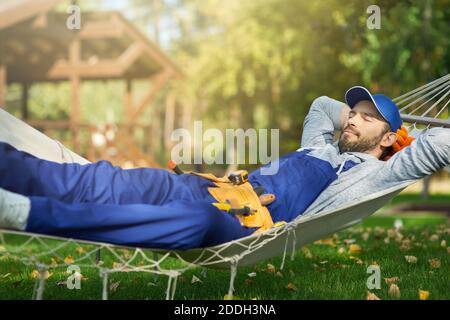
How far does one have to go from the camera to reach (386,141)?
3.14 m

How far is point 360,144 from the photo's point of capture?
3150 millimetres

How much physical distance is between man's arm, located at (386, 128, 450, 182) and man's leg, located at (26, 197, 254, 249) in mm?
878

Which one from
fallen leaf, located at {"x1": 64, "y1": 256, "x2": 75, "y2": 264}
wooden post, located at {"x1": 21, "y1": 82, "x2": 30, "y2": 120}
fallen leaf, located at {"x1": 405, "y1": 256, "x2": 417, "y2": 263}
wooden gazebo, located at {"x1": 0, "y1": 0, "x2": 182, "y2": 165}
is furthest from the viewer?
wooden post, located at {"x1": 21, "y1": 82, "x2": 30, "y2": 120}

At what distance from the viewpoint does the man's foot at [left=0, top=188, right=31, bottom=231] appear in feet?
7.25

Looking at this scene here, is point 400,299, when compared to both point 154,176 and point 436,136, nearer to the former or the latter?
point 436,136

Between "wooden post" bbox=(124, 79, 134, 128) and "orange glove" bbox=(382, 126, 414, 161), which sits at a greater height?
"wooden post" bbox=(124, 79, 134, 128)

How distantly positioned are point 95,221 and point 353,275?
1.51 metres

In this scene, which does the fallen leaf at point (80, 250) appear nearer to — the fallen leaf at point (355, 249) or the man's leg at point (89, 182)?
the fallen leaf at point (355, 249)

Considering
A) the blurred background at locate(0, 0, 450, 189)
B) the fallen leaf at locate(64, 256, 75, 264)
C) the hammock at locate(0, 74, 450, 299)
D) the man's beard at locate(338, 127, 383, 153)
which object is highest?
the blurred background at locate(0, 0, 450, 189)

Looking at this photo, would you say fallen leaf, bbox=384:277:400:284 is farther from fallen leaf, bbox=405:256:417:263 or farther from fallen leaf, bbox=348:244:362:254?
fallen leaf, bbox=348:244:362:254

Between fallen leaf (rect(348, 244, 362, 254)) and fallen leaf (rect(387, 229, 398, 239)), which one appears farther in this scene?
fallen leaf (rect(387, 229, 398, 239))

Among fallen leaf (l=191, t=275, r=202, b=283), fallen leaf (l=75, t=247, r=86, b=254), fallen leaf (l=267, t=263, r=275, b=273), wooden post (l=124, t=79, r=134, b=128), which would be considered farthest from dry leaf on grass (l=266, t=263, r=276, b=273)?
wooden post (l=124, t=79, r=134, b=128)

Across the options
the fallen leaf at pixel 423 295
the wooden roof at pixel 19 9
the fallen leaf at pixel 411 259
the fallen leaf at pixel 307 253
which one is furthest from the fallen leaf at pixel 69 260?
Result: the wooden roof at pixel 19 9
